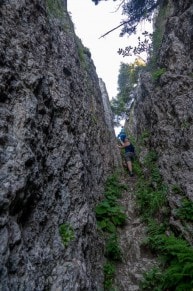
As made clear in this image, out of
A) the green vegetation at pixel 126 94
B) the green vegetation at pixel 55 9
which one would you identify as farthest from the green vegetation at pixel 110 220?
the green vegetation at pixel 126 94

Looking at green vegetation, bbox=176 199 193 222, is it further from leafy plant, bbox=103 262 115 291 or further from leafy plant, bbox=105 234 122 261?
leafy plant, bbox=103 262 115 291

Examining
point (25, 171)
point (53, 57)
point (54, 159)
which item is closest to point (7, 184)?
point (25, 171)

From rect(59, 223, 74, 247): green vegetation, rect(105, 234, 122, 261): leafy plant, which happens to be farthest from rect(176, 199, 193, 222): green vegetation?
rect(59, 223, 74, 247): green vegetation

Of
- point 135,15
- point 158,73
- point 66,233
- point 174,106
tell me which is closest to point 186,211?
point 66,233

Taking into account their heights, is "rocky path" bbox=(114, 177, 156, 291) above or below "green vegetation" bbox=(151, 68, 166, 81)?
below

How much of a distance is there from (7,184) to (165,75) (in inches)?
422

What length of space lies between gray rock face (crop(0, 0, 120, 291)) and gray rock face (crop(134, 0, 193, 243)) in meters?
2.93

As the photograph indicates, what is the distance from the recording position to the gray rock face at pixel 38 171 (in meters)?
4.14

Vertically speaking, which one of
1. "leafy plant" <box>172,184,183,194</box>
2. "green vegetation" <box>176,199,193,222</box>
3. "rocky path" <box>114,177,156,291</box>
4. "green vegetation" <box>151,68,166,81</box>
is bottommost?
"rocky path" <box>114,177,156,291</box>

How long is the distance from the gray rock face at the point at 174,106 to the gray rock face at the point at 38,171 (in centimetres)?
293

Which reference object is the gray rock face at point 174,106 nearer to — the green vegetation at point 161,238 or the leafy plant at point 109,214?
the green vegetation at point 161,238

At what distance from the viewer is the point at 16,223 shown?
4.23 m

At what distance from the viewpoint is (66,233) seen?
18.4ft

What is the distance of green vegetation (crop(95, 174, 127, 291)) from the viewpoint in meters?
6.54
